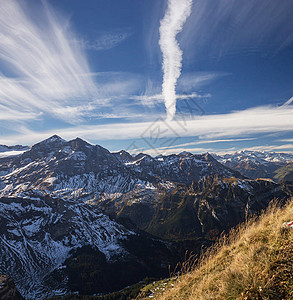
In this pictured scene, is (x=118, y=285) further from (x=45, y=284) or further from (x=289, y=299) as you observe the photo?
(x=289, y=299)

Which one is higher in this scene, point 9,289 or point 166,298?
point 166,298

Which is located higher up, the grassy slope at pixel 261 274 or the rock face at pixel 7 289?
the grassy slope at pixel 261 274

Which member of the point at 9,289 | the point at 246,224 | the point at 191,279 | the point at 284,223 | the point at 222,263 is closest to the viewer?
the point at 284,223

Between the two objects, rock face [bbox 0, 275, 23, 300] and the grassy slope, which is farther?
rock face [bbox 0, 275, 23, 300]

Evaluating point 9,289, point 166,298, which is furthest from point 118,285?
point 166,298

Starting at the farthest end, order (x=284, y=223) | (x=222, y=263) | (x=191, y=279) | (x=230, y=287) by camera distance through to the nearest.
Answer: (x=191, y=279) < (x=222, y=263) < (x=284, y=223) < (x=230, y=287)

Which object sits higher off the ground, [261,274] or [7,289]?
[261,274]

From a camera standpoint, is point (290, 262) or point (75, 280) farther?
point (75, 280)

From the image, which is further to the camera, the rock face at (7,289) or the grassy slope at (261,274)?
the rock face at (7,289)

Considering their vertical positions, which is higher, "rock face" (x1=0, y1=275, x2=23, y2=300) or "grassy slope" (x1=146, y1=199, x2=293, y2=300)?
"grassy slope" (x1=146, y1=199, x2=293, y2=300)

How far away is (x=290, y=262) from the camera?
5.88 meters

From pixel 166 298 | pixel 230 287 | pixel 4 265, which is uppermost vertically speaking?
pixel 230 287

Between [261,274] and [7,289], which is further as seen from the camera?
[7,289]

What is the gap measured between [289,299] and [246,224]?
330 inches
